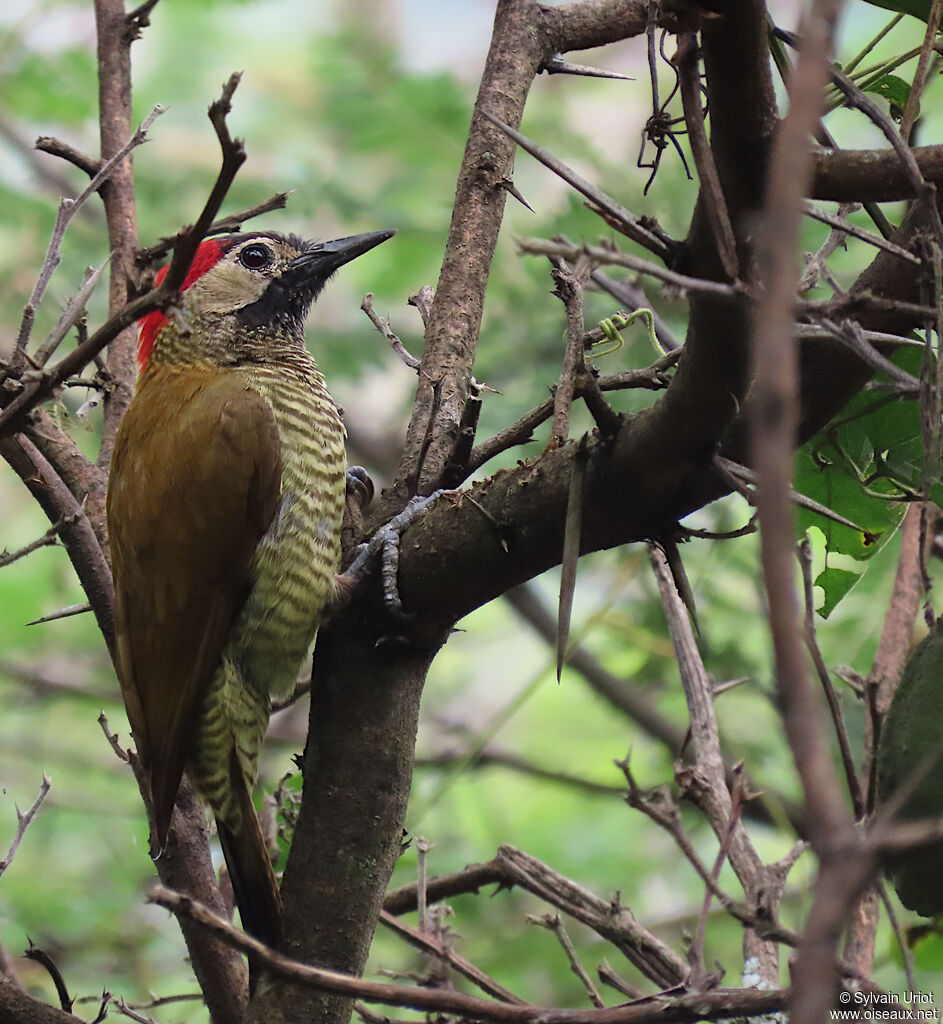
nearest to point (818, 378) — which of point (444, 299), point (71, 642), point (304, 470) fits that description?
point (444, 299)

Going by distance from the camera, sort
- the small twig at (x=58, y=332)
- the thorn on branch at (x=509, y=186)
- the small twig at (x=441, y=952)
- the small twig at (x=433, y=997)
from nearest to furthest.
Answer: the small twig at (x=433, y=997)
the small twig at (x=58, y=332)
the small twig at (x=441, y=952)
the thorn on branch at (x=509, y=186)

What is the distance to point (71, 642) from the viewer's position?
4.84 m

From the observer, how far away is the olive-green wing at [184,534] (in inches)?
95.0

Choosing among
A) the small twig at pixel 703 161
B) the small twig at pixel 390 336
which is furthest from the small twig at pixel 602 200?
the small twig at pixel 390 336

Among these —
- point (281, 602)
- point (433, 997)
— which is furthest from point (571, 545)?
point (281, 602)

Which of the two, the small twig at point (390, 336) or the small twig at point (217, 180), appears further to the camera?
the small twig at point (390, 336)

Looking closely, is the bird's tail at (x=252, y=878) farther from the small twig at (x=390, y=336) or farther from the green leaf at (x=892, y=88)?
the green leaf at (x=892, y=88)

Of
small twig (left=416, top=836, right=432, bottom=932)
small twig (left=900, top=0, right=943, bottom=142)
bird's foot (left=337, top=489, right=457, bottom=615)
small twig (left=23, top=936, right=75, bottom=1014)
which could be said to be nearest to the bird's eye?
bird's foot (left=337, top=489, right=457, bottom=615)

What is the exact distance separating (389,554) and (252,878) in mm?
692

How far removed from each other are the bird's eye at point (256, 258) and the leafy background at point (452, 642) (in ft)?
2.28

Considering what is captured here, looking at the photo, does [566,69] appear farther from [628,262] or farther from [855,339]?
[628,262]

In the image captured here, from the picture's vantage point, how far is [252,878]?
6.79ft

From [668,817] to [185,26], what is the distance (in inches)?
227

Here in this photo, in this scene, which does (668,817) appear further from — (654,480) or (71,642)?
(71,642)
